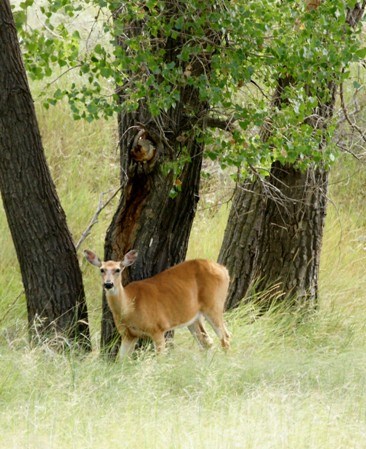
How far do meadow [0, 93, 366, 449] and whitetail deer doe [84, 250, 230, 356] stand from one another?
0.23 metres

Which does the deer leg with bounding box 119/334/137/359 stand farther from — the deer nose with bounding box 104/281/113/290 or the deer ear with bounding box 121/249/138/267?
the deer ear with bounding box 121/249/138/267

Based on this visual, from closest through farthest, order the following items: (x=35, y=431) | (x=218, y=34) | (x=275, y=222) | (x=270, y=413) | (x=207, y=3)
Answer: (x=35, y=431), (x=270, y=413), (x=207, y=3), (x=218, y=34), (x=275, y=222)

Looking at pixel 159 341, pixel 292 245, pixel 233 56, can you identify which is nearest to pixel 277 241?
pixel 292 245

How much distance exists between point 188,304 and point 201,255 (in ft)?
8.80

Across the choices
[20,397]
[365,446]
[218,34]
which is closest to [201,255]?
[218,34]

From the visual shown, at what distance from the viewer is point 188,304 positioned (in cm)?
941

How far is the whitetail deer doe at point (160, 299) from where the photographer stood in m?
8.80

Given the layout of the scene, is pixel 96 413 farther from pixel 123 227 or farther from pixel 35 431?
pixel 123 227

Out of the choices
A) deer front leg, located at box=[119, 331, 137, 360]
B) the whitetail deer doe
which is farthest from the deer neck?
deer front leg, located at box=[119, 331, 137, 360]

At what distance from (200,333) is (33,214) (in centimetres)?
199

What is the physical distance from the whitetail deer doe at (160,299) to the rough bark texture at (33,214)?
29 centimetres

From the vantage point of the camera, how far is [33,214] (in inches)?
345

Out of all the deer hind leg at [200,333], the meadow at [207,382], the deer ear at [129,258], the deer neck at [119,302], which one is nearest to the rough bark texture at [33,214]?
the deer neck at [119,302]

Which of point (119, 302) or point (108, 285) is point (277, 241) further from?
point (108, 285)
